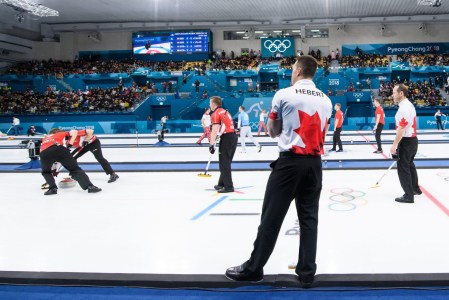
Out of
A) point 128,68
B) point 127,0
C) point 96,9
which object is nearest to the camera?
point 127,0

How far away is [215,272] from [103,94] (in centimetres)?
3295

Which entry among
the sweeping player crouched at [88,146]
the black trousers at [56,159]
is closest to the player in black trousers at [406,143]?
the black trousers at [56,159]

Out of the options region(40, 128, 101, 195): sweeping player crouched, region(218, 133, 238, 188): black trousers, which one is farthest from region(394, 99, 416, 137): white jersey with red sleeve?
region(40, 128, 101, 195): sweeping player crouched

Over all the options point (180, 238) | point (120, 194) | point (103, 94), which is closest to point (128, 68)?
point (103, 94)

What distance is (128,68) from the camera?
3816 cm

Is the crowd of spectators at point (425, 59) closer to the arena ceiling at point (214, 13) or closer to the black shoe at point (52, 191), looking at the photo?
the arena ceiling at point (214, 13)

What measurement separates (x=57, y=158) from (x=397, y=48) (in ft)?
125

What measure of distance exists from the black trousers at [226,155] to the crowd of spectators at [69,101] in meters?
24.9

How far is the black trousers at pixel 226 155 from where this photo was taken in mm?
6824

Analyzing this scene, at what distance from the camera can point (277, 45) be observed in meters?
38.9

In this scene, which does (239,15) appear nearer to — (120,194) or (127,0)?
(127,0)

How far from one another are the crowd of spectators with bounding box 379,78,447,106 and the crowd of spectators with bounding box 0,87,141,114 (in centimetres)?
1965

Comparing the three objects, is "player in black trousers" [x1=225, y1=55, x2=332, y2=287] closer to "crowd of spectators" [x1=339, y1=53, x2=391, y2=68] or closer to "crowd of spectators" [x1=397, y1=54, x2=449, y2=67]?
"crowd of spectators" [x1=339, y1=53, x2=391, y2=68]

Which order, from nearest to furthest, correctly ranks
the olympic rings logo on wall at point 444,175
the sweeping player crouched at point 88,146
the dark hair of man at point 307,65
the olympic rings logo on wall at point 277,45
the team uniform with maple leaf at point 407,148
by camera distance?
the dark hair of man at point 307,65
the team uniform with maple leaf at point 407,148
the sweeping player crouched at point 88,146
the olympic rings logo on wall at point 444,175
the olympic rings logo on wall at point 277,45
